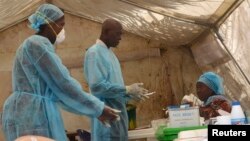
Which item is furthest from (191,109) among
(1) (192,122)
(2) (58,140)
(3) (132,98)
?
(2) (58,140)

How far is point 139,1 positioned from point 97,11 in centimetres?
115

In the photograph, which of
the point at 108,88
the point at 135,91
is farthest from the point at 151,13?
the point at 108,88

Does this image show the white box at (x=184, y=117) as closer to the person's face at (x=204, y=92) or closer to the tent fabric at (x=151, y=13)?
the person's face at (x=204, y=92)

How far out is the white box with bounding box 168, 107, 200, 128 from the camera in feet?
9.28

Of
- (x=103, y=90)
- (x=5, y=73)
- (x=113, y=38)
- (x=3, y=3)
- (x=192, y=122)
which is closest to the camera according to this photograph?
(x=192, y=122)

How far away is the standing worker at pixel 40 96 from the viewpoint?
2562 millimetres

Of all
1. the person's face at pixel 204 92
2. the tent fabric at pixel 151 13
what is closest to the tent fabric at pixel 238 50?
the tent fabric at pixel 151 13

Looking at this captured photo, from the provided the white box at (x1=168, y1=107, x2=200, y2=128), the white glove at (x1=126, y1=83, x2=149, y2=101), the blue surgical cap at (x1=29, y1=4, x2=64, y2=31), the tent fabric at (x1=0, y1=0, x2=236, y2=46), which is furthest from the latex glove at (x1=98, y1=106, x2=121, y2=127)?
the tent fabric at (x1=0, y1=0, x2=236, y2=46)

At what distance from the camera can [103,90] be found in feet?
10.2

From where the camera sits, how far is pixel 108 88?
309 cm

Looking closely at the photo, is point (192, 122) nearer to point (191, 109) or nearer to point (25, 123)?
point (191, 109)

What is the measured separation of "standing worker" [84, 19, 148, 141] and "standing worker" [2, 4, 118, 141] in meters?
0.45

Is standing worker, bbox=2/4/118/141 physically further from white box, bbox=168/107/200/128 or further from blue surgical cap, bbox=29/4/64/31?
white box, bbox=168/107/200/128

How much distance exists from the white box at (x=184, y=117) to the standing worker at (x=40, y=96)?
1.49 ft
